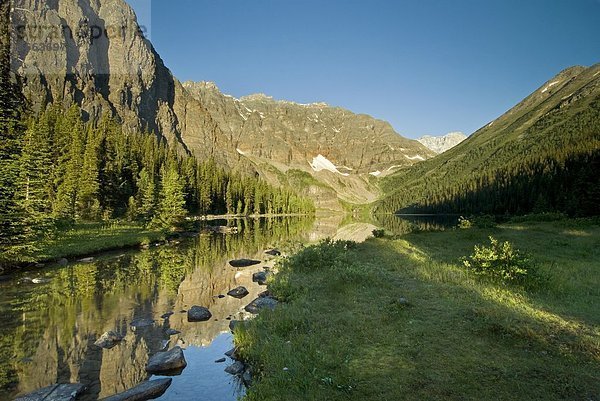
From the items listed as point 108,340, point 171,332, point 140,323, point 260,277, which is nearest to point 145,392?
point 108,340

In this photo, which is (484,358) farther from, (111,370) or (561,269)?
(561,269)

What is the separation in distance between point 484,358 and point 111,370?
12815 millimetres

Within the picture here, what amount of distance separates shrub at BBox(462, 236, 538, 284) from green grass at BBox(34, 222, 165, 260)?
1327 inches

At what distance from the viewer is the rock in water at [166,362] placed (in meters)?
12.9

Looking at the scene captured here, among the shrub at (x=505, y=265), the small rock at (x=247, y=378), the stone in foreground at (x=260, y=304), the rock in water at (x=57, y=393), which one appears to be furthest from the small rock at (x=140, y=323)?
the shrub at (x=505, y=265)

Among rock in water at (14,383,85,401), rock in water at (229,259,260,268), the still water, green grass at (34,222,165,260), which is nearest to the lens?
→ rock in water at (14,383,85,401)

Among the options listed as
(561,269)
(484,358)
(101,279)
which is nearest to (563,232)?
(561,269)

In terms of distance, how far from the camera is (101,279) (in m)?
27.6

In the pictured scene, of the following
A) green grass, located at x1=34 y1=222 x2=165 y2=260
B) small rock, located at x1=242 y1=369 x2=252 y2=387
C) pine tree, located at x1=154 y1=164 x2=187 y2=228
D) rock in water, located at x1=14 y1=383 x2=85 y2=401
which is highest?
pine tree, located at x1=154 y1=164 x2=187 y2=228

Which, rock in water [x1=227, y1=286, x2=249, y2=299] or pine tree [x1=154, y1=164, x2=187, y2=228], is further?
pine tree [x1=154, y1=164, x2=187, y2=228]

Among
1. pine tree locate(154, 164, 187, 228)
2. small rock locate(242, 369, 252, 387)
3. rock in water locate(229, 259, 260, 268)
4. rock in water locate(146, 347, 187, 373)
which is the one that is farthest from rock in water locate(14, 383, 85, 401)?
pine tree locate(154, 164, 187, 228)

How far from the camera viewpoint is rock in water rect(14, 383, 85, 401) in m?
10.3

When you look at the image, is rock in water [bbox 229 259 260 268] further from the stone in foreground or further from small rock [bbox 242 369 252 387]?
small rock [bbox 242 369 252 387]

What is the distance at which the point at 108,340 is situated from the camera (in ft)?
49.8
